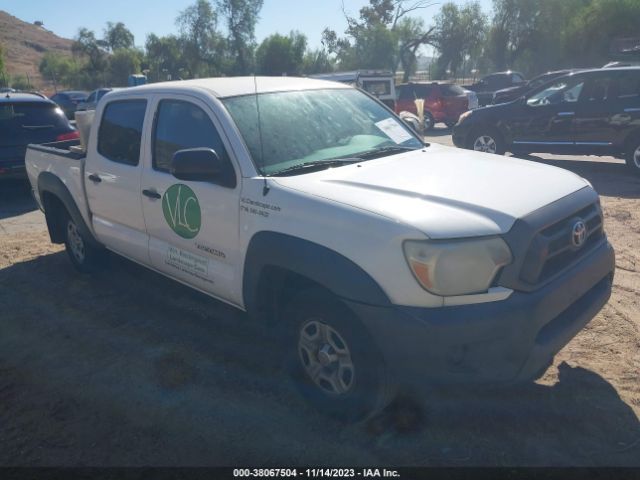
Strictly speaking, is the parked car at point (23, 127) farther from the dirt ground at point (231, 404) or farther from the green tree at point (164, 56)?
the green tree at point (164, 56)

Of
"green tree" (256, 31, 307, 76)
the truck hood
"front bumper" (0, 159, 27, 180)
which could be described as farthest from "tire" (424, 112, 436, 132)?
"green tree" (256, 31, 307, 76)

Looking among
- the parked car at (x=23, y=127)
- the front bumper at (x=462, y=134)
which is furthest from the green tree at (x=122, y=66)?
the front bumper at (x=462, y=134)

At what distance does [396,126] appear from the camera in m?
4.43

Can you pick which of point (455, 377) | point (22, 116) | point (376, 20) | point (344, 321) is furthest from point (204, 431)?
point (376, 20)

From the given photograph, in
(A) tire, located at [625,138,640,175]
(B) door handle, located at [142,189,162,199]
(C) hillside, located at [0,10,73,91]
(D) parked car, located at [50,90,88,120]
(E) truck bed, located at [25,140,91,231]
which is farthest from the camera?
(C) hillside, located at [0,10,73,91]

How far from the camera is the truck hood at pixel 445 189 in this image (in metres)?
2.71

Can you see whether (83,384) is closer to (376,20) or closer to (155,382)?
(155,382)

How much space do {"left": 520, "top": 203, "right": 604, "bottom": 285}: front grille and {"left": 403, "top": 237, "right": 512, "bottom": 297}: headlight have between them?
15 centimetres

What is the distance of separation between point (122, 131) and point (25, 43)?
394ft

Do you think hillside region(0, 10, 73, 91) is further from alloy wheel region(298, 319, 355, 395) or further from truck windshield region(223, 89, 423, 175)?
alloy wheel region(298, 319, 355, 395)

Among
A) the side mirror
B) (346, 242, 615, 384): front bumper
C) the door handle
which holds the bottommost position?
(346, 242, 615, 384): front bumper

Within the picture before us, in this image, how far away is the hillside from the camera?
→ 89.7 meters

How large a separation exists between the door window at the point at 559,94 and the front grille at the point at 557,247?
7.76 metres

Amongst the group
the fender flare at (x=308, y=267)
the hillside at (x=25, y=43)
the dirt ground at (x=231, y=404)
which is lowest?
the dirt ground at (x=231, y=404)
